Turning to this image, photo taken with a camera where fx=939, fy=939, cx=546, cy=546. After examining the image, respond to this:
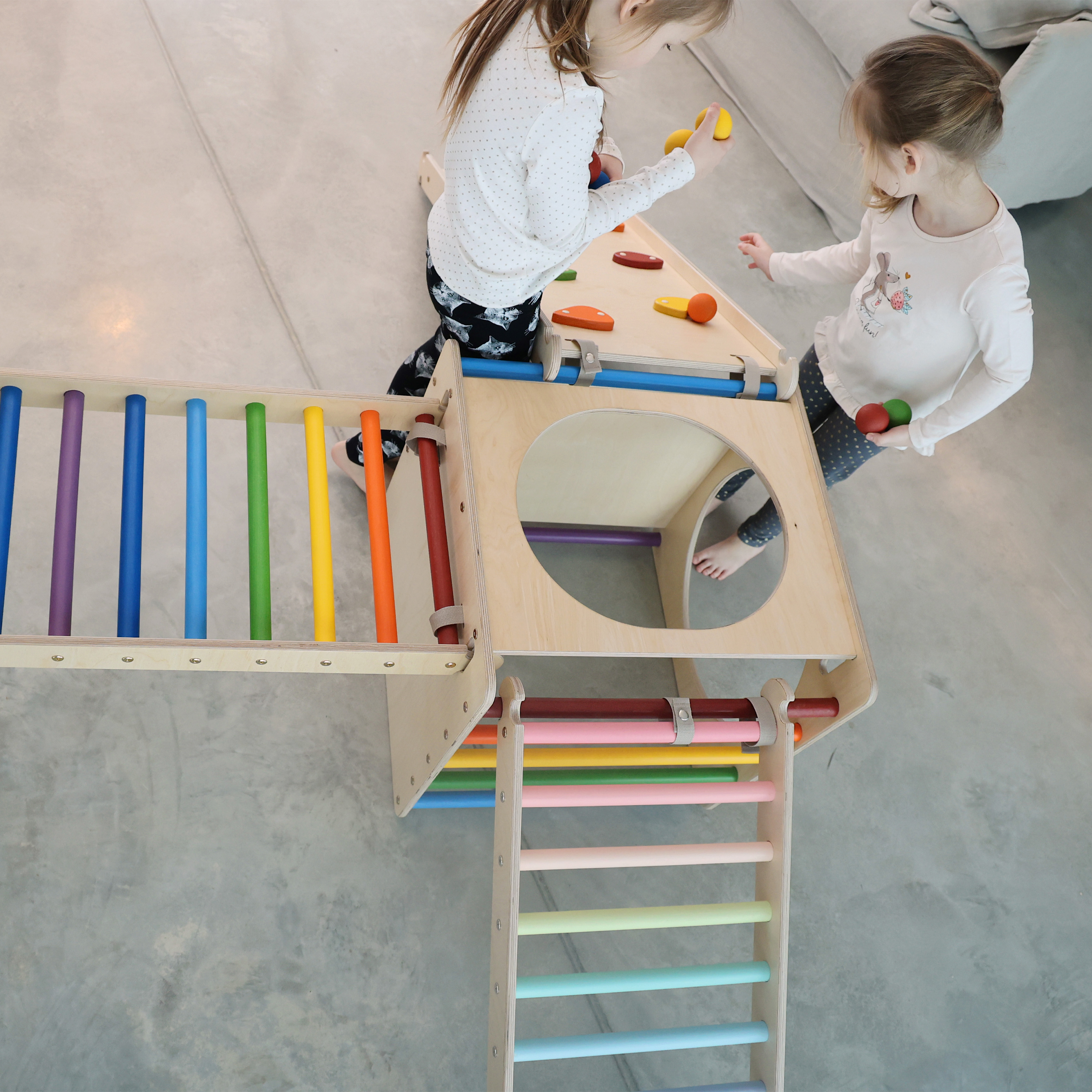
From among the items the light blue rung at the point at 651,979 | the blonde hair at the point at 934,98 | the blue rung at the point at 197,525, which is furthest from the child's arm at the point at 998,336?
the blue rung at the point at 197,525

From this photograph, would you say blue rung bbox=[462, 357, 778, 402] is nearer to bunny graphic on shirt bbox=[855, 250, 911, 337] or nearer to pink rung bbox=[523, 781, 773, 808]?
bunny graphic on shirt bbox=[855, 250, 911, 337]

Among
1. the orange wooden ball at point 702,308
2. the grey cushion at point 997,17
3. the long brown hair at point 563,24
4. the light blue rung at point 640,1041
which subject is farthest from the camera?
the grey cushion at point 997,17

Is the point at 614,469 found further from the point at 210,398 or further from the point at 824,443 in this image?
the point at 210,398

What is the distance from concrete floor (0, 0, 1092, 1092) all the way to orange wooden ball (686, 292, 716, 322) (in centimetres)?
48

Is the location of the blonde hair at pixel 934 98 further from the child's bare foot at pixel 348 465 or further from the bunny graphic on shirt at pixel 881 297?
the child's bare foot at pixel 348 465

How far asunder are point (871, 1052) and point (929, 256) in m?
1.31

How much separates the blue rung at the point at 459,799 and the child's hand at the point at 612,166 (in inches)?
47.5

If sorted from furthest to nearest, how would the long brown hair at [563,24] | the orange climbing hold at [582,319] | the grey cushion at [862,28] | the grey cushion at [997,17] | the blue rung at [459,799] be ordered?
the grey cushion at [862,28] → the grey cushion at [997,17] → the orange climbing hold at [582,319] → the blue rung at [459,799] → the long brown hair at [563,24]

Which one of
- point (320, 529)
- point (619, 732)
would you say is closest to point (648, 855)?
point (619, 732)

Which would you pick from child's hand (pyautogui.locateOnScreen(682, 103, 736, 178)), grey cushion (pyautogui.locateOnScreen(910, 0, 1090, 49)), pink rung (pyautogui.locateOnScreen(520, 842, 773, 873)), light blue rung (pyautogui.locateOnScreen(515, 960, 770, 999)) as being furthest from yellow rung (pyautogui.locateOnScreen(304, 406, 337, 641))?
grey cushion (pyautogui.locateOnScreen(910, 0, 1090, 49))

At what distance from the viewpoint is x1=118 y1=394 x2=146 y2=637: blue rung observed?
116 centimetres

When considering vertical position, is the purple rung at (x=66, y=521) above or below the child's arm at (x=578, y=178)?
below

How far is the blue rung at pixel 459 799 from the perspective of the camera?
1.53 m

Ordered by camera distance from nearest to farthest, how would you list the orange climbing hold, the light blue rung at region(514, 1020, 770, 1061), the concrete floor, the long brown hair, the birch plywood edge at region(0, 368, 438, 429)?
1. the long brown hair
2. the light blue rung at region(514, 1020, 770, 1061)
3. the birch plywood edge at region(0, 368, 438, 429)
4. the concrete floor
5. the orange climbing hold
